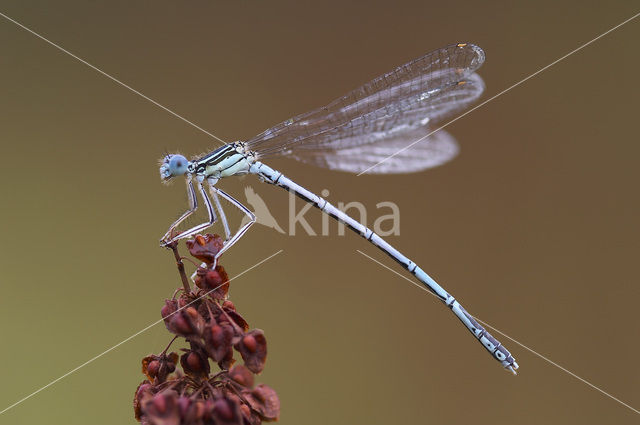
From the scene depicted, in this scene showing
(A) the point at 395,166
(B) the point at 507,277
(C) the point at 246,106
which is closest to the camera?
(A) the point at 395,166

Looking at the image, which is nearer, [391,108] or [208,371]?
[208,371]

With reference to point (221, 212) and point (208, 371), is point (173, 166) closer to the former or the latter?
point (221, 212)

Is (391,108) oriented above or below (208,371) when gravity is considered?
above

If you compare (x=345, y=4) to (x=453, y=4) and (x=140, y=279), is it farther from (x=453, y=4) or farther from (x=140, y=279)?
(x=140, y=279)

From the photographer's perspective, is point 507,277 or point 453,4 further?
point 453,4

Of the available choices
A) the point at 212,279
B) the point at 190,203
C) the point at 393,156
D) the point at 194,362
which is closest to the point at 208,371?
the point at 194,362

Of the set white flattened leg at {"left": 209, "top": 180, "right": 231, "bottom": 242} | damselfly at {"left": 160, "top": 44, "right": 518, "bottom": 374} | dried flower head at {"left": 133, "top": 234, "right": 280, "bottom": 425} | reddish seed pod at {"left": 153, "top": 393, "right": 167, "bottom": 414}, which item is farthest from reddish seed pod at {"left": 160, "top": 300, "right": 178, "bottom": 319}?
damselfly at {"left": 160, "top": 44, "right": 518, "bottom": 374}

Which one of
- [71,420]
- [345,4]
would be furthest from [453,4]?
[71,420]
